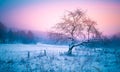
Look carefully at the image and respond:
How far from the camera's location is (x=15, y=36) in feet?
21.2

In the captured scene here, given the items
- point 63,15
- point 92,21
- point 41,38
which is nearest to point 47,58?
point 41,38

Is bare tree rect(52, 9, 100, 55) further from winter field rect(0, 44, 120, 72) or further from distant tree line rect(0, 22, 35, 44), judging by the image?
distant tree line rect(0, 22, 35, 44)

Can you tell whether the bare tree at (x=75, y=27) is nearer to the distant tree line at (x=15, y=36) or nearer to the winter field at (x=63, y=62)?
the winter field at (x=63, y=62)

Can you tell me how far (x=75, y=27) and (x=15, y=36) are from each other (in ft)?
8.89

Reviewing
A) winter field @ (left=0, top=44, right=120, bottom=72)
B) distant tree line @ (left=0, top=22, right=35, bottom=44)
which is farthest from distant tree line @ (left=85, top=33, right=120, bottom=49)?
distant tree line @ (left=0, top=22, right=35, bottom=44)

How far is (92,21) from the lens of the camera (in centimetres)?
682

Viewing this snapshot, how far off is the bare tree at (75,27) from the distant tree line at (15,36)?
128 cm

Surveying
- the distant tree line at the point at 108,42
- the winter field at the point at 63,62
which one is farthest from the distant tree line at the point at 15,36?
the distant tree line at the point at 108,42

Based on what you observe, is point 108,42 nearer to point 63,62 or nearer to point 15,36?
point 63,62

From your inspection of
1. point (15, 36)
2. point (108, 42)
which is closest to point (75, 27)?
point (108, 42)

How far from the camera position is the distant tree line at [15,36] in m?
6.46

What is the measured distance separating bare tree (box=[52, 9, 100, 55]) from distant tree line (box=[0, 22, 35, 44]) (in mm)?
1283

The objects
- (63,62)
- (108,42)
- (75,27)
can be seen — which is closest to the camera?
(63,62)

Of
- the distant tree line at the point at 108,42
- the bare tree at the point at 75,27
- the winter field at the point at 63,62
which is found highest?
the bare tree at the point at 75,27
